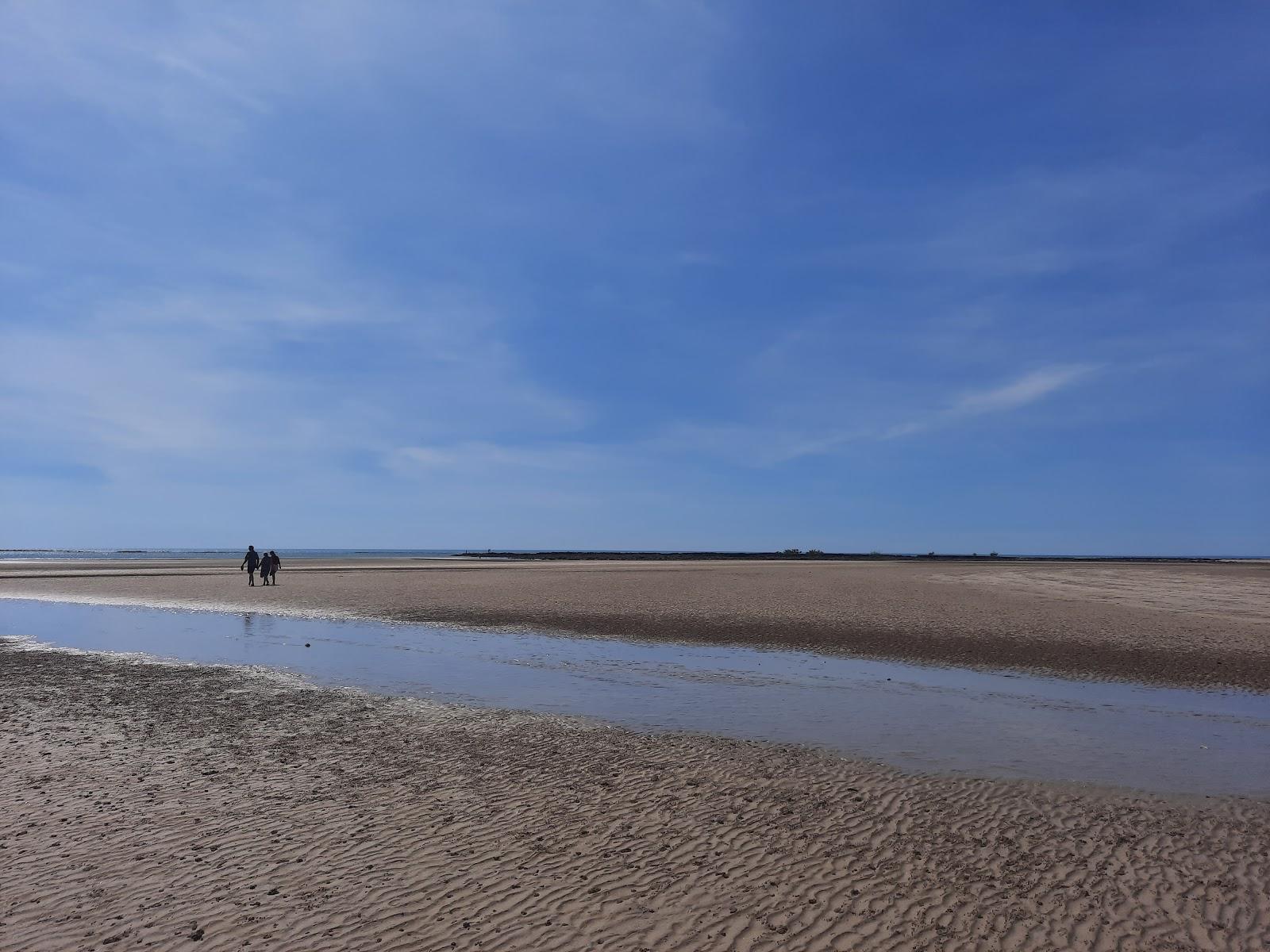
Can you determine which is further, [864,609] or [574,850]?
[864,609]

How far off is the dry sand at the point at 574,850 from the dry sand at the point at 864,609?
12.6m

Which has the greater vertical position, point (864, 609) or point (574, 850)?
point (864, 609)

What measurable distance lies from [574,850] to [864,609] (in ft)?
89.9

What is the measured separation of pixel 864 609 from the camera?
109 ft

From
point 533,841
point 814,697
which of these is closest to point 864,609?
point 814,697

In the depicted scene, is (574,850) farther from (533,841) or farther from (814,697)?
(814,697)

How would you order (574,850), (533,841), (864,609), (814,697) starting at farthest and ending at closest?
Answer: 1. (864,609)
2. (814,697)
3. (533,841)
4. (574,850)

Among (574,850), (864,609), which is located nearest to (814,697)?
(574,850)

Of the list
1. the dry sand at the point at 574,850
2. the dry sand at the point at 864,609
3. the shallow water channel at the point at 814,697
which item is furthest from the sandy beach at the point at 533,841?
the dry sand at the point at 864,609

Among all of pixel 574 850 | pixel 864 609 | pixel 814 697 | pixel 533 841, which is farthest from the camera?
pixel 864 609

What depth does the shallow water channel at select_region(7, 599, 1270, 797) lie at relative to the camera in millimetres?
11805

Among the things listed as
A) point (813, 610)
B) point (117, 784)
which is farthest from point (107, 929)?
point (813, 610)

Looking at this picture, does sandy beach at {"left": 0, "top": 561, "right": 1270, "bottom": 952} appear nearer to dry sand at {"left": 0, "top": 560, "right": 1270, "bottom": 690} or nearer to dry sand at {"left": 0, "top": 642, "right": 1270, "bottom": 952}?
dry sand at {"left": 0, "top": 642, "right": 1270, "bottom": 952}

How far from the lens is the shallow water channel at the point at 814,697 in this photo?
11.8m
